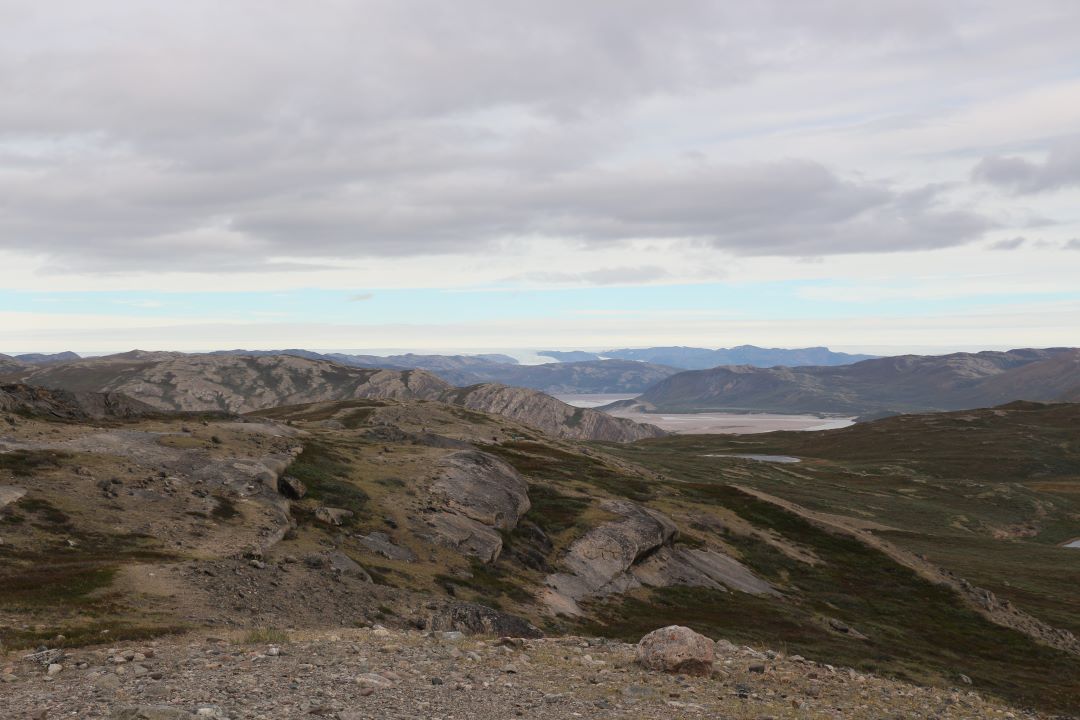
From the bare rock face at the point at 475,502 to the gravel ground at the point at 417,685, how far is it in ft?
87.9

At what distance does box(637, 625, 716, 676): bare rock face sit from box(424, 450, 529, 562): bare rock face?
28489 mm

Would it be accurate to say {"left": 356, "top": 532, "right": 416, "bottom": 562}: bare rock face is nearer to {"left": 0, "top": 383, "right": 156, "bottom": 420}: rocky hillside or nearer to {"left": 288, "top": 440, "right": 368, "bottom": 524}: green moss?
{"left": 288, "top": 440, "right": 368, "bottom": 524}: green moss

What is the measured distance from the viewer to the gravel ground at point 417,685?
1762 cm

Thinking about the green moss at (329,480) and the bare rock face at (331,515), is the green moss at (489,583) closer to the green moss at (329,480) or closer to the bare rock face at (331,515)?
the bare rock face at (331,515)

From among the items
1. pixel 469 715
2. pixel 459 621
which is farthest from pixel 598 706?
pixel 459 621

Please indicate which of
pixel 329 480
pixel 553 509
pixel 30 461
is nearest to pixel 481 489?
pixel 553 509

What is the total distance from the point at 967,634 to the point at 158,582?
6451 centimetres

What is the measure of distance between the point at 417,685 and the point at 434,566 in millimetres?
27650

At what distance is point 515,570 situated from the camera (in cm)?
5353

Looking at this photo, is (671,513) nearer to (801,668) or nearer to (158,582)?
(801,668)

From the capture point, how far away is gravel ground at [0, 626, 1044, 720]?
17625mm

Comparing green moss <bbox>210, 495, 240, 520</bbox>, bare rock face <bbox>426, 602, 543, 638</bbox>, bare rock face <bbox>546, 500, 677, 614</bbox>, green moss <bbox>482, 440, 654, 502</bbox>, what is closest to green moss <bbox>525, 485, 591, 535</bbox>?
bare rock face <bbox>546, 500, 677, 614</bbox>

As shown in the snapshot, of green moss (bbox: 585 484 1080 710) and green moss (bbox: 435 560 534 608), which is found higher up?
green moss (bbox: 435 560 534 608)

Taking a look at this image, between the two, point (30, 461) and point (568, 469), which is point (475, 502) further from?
point (568, 469)
